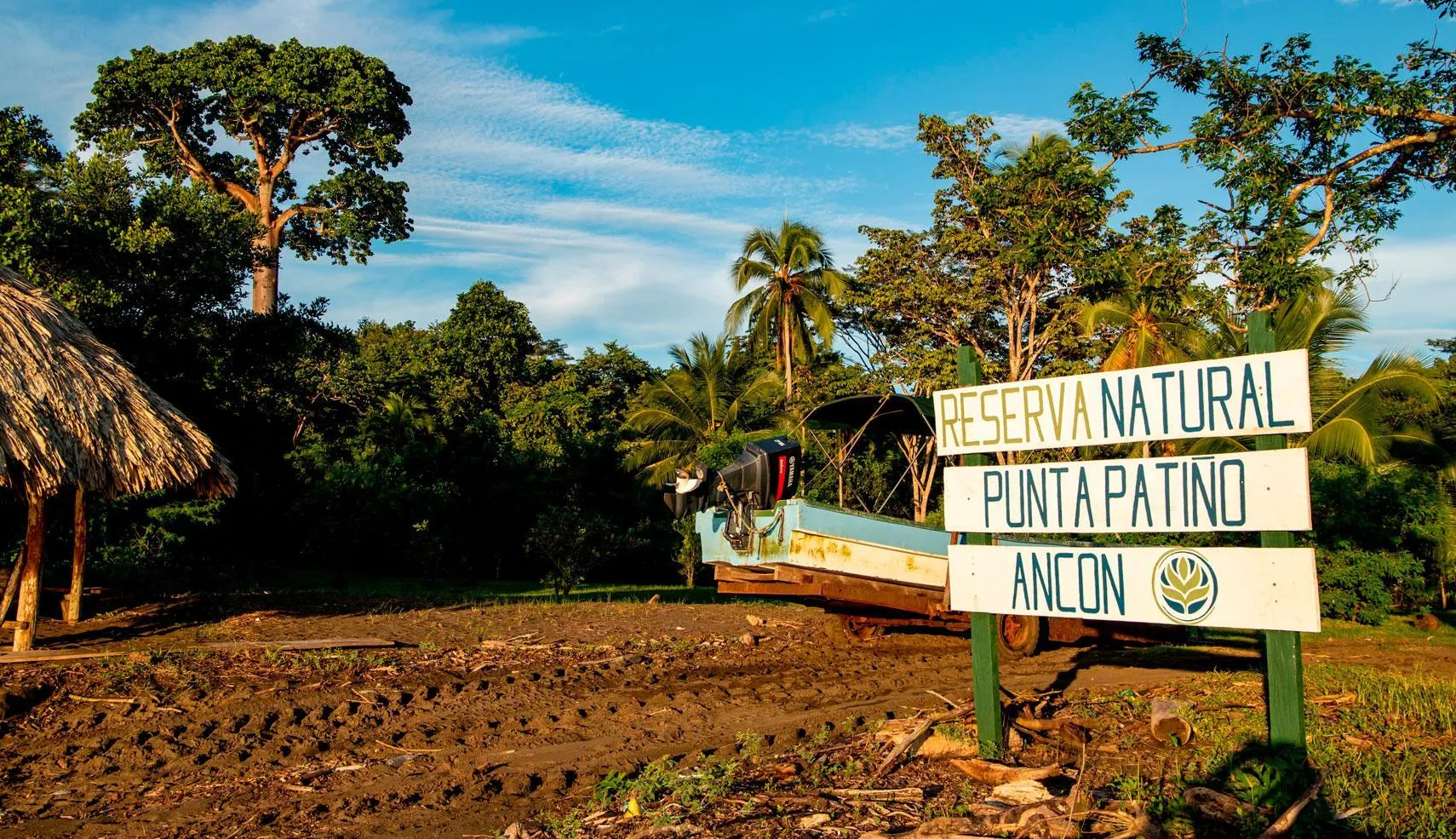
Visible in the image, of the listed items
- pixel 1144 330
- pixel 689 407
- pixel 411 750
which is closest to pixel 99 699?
pixel 411 750

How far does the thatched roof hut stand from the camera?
31.9 feet

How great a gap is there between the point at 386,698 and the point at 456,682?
0.81 meters

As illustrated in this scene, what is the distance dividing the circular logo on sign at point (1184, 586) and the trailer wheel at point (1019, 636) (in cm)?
585

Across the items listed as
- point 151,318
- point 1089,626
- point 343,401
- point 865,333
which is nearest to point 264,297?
point 343,401

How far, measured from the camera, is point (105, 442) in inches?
412

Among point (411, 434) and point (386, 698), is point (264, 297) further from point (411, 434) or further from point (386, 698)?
point (386, 698)

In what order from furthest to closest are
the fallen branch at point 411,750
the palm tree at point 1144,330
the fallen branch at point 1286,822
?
the palm tree at point 1144,330
the fallen branch at point 411,750
the fallen branch at point 1286,822

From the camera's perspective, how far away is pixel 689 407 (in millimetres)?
29016

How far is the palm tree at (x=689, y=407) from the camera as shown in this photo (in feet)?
93.0

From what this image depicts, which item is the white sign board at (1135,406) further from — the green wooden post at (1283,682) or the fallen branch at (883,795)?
the fallen branch at (883,795)

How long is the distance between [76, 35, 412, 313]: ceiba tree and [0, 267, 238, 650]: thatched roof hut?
69.8ft

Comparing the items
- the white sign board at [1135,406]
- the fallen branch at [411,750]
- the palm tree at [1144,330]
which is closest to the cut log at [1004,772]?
the white sign board at [1135,406]

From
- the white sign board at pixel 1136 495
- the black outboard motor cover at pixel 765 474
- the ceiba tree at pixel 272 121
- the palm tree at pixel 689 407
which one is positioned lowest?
the white sign board at pixel 1136 495

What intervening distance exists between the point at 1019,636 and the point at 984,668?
5.48 metres
